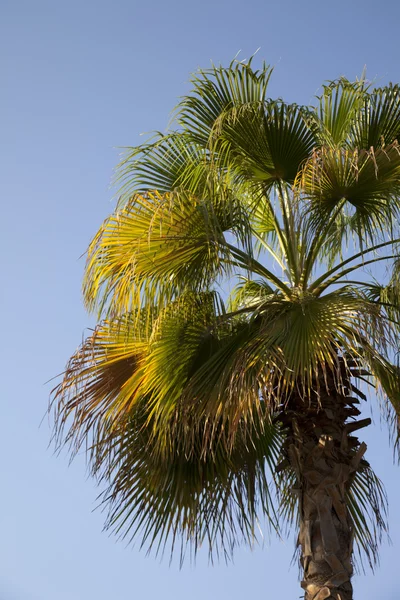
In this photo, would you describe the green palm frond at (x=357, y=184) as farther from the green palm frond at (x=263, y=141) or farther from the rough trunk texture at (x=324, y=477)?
the rough trunk texture at (x=324, y=477)

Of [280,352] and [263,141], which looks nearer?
[280,352]

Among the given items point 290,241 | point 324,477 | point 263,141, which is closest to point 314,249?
point 290,241

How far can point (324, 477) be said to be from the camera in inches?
315

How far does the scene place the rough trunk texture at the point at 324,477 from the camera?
7727mm

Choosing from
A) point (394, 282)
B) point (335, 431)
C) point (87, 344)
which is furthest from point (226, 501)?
point (394, 282)

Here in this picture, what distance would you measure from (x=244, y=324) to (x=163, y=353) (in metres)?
0.74

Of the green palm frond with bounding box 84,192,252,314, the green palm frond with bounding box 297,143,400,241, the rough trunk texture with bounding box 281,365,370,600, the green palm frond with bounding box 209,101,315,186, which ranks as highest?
the green palm frond with bounding box 209,101,315,186

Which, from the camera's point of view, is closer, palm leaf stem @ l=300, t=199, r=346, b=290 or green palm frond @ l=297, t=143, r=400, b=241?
green palm frond @ l=297, t=143, r=400, b=241

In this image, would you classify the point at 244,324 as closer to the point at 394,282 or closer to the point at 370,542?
the point at 394,282

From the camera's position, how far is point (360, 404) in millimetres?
8500

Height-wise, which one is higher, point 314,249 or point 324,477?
point 314,249

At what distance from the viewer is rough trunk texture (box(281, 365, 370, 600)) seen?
7.73 metres

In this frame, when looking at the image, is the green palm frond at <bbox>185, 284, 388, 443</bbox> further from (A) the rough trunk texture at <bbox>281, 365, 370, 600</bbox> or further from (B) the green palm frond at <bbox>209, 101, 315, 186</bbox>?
(B) the green palm frond at <bbox>209, 101, 315, 186</bbox>

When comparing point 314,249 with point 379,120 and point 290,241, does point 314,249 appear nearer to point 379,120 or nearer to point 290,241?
point 290,241
